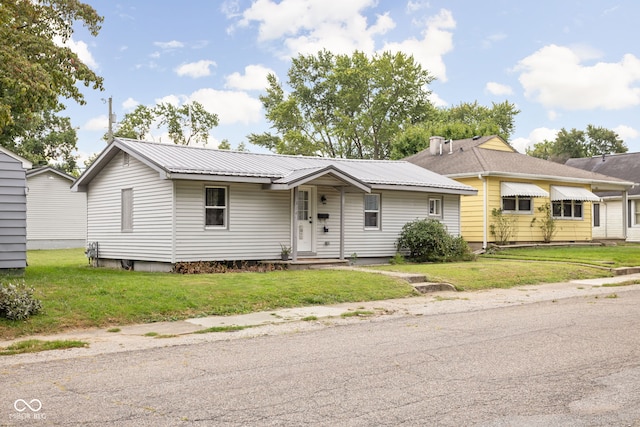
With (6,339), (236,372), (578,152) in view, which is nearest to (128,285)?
(6,339)

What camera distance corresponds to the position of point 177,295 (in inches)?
479

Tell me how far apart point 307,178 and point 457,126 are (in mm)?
33108

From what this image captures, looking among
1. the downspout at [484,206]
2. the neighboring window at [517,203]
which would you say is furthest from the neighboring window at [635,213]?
the downspout at [484,206]

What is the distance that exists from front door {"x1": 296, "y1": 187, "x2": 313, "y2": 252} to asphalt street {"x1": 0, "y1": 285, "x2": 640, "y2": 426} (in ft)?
32.8

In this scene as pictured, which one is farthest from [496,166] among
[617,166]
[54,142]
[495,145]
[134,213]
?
[54,142]

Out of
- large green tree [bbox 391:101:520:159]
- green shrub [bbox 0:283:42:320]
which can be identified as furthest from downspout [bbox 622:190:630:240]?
green shrub [bbox 0:283:42:320]

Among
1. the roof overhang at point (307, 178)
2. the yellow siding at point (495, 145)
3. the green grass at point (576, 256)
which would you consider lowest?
the green grass at point (576, 256)

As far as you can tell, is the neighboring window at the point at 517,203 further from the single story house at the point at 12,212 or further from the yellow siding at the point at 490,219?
the single story house at the point at 12,212

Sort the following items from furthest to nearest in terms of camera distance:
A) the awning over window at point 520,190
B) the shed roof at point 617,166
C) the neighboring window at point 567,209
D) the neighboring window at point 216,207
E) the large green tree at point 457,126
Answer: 1. the large green tree at point 457,126
2. the shed roof at point 617,166
3. the neighboring window at point 567,209
4. the awning over window at point 520,190
5. the neighboring window at point 216,207

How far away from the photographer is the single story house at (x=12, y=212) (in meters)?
14.3

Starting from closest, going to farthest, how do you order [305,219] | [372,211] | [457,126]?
[305,219], [372,211], [457,126]

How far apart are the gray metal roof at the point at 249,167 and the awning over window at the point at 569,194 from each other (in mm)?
6303

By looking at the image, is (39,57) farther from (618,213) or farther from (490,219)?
(618,213)

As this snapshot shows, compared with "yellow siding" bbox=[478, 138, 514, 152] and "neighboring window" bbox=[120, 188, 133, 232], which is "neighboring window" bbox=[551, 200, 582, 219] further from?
"neighboring window" bbox=[120, 188, 133, 232]
